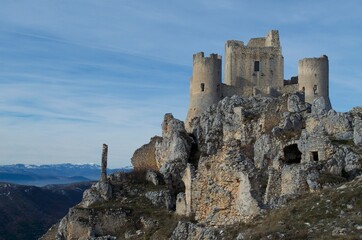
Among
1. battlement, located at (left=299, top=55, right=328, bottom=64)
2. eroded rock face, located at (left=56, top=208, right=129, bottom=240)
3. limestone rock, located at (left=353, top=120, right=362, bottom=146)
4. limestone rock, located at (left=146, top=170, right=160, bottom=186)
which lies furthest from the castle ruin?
eroded rock face, located at (left=56, top=208, right=129, bottom=240)

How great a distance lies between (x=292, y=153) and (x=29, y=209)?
87117 millimetres

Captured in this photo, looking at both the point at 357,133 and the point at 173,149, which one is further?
the point at 173,149

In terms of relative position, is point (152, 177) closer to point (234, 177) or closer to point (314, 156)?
point (314, 156)

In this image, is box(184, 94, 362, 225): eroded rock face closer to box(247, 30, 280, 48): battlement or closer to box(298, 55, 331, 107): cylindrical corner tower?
box(298, 55, 331, 107): cylindrical corner tower

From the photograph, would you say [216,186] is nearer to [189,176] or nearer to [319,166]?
[189,176]

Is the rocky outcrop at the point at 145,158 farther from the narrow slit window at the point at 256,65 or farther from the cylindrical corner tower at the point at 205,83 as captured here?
the narrow slit window at the point at 256,65

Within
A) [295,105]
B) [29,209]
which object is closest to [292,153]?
[295,105]

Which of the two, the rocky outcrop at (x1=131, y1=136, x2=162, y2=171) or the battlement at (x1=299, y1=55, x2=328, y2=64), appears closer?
the rocky outcrop at (x1=131, y1=136, x2=162, y2=171)

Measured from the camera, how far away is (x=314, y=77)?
172 ft

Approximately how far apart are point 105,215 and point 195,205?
17366 mm

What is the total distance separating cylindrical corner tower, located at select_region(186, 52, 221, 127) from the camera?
5394 centimetres

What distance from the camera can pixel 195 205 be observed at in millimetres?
22109

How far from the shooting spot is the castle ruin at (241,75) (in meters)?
53.7

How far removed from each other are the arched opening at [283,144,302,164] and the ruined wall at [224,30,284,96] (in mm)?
14684
